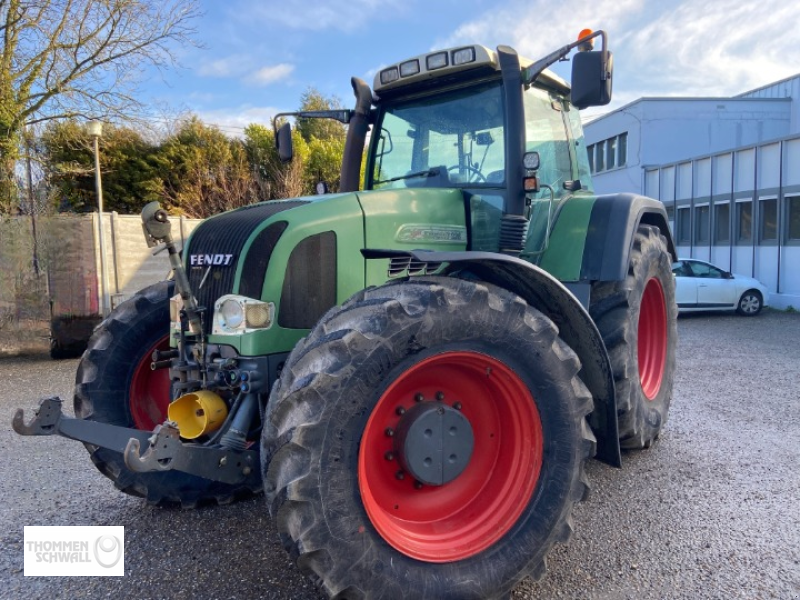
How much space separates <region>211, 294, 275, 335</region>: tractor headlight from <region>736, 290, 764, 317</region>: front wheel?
43.4 feet

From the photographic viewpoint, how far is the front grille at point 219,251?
304 centimetres

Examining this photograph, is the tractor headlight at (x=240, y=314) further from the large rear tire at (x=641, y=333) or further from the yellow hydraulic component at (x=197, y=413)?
the large rear tire at (x=641, y=333)

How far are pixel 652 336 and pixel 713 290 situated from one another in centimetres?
938

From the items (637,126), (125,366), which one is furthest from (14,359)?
(637,126)

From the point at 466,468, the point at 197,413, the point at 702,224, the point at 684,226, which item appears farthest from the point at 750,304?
the point at 197,413

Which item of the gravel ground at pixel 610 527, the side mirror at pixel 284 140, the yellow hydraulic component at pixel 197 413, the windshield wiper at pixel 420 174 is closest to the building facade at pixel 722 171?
the gravel ground at pixel 610 527

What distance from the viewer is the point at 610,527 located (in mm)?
3365

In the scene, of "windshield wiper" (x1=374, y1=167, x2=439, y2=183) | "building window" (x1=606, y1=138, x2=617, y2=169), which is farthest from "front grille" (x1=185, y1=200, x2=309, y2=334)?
"building window" (x1=606, y1=138, x2=617, y2=169)

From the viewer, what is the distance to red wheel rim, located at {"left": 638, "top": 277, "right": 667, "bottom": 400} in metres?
4.96

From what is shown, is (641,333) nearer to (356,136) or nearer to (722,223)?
(356,136)

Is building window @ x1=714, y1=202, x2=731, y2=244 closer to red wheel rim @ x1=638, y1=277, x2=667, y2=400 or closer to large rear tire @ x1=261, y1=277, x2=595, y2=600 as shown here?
red wheel rim @ x1=638, y1=277, x2=667, y2=400

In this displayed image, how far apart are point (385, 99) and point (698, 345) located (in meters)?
7.46

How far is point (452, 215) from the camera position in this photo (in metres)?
3.49

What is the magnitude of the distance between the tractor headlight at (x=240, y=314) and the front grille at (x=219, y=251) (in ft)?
0.32
